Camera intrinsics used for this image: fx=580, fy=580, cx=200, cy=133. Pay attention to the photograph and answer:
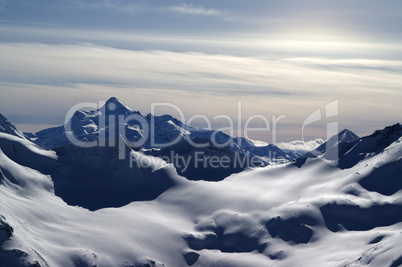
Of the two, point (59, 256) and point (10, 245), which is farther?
point (59, 256)

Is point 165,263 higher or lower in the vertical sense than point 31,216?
lower

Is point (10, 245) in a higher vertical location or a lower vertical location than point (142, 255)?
higher

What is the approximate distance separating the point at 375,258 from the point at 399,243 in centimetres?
885

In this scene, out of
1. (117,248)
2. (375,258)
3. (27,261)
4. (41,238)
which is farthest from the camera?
Result: (117,248)

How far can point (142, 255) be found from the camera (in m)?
197

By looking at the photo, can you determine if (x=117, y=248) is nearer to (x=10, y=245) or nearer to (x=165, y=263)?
(x=165, y=263)

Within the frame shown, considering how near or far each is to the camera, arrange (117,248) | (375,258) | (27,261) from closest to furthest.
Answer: (27,261) → (375,258) → (117,248)

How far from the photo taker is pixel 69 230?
656 feet

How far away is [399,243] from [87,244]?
9880 cm

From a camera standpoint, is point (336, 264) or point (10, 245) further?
point (336, 264)

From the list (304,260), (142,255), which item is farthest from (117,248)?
(304,260)

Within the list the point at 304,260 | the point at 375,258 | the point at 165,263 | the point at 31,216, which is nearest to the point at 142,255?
the point at 165,263

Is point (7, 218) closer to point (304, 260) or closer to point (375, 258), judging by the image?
point (304, 260)

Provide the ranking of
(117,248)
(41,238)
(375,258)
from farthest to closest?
(117,248) → (41,238) → (375,258)
